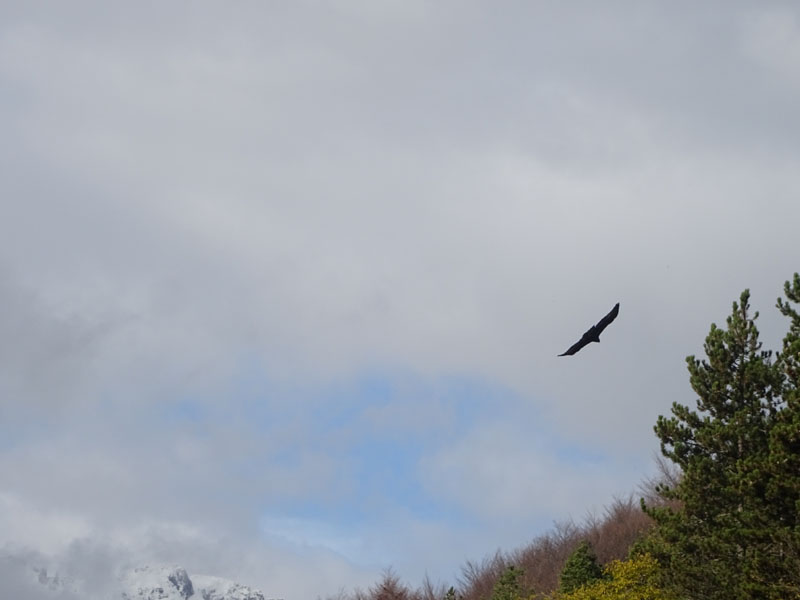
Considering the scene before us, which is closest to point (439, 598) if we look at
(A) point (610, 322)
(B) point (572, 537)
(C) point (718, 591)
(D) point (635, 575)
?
(B) point (572, 537)

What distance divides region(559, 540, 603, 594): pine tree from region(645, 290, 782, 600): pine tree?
1346 centimetres

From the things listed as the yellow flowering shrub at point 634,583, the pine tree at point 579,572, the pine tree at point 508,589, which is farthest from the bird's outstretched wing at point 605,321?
the pine tree at point 508,589

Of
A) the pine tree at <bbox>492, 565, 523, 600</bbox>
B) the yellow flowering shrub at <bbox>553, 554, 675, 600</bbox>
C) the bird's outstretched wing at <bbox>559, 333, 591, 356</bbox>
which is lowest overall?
the yellow flowering shrub at <bbox>553, 554, 675, 600</bbox>

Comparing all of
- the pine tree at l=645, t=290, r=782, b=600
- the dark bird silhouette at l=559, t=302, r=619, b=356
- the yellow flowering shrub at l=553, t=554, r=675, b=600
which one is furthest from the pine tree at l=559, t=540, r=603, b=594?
the dark bird silhouette at l=559, t=302, r=619, b=356

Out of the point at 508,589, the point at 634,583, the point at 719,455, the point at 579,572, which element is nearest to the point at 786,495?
the point at 719,455

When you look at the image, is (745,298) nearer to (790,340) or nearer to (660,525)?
(790,340)

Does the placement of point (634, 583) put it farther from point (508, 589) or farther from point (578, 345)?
point (578, 345)

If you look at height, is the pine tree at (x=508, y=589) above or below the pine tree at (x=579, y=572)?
above

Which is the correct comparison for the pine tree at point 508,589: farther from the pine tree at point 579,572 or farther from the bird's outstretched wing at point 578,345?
the bird's outstretched wing at point 578,345

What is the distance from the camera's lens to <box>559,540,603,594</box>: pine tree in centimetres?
4031

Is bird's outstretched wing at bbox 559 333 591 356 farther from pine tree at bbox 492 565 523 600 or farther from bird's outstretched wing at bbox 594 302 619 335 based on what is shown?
pine tree at bbox 492 565 523 600

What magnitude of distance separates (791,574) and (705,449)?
4827 millimetres

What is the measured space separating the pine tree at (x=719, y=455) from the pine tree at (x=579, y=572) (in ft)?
44.2

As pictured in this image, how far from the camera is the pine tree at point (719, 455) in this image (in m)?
24.5
